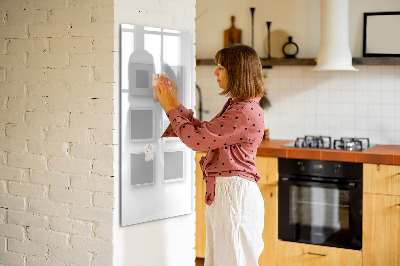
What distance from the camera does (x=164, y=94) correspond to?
Result: 2.73 meters

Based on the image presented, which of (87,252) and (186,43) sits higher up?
(186,43)

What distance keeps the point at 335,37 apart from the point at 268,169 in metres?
1.10

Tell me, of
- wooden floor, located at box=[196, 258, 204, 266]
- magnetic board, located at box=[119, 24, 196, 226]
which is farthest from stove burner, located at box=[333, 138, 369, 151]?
magnetic board, located at box=[119, 24, 196, 226]

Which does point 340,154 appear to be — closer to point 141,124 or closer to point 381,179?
point 381,179

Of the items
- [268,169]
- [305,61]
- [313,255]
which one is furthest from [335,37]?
[313,255]

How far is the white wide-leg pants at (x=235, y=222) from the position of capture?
8.42 ft

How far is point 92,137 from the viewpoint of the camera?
8.87 ft

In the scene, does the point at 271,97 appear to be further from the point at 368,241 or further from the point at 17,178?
the point at 17,178

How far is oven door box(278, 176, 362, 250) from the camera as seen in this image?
154 inches

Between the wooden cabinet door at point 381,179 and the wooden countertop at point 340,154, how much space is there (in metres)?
0.04

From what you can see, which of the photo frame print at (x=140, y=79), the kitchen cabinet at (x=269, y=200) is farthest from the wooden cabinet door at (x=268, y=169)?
the photo frame print at (x=140, y=79)

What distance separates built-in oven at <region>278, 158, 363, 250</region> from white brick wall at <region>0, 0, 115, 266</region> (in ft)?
A: 5.80

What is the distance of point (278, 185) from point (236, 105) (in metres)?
1.71

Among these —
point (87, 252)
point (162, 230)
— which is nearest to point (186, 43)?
point (162, 230)
